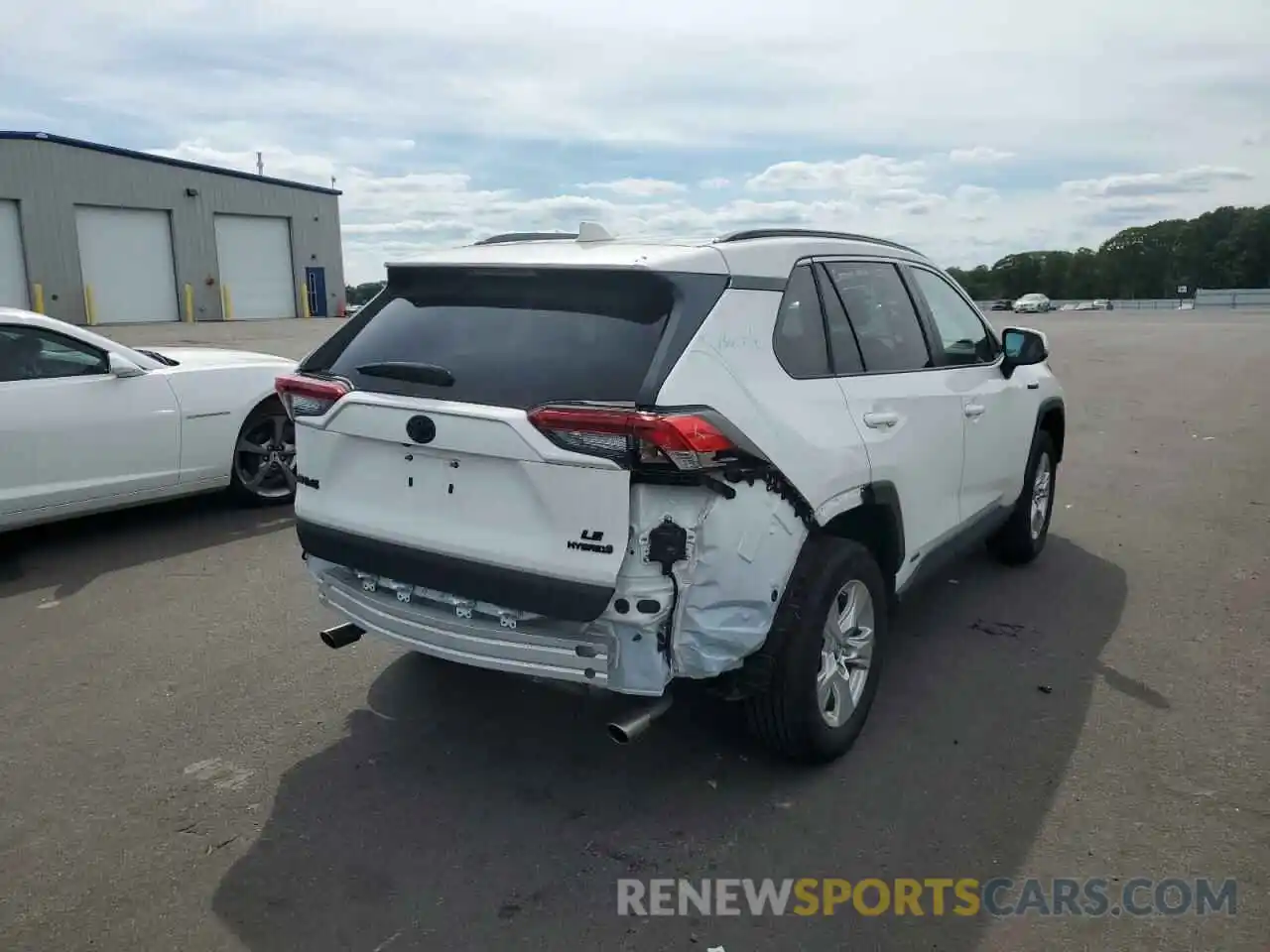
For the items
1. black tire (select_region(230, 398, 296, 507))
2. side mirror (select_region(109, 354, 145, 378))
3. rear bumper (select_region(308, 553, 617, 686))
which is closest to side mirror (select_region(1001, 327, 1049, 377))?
rear bumper (select_region(308, 553, 617, 686))

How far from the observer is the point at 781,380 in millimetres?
3375

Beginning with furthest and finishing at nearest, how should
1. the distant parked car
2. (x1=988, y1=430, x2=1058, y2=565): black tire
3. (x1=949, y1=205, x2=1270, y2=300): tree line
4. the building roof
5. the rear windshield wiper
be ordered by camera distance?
(x1=949, y1=205, x2=1270, y2=300): tree line → the distant parked car → the building roof → (x1=988, y1=430, x2=1058, y2=565): black tire → the rear windshield wiper

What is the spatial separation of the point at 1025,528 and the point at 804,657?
3.06 m

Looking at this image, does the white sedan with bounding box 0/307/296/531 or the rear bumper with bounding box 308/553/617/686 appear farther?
the white sedan with bounding box 0/307/296/531

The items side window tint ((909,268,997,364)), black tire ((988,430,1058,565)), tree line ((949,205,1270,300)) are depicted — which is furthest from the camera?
tree line ((949,205,1270,300))

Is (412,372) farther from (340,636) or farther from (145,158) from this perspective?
(145,158)

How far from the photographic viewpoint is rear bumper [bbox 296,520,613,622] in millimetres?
2977

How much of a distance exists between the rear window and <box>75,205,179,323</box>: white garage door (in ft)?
98.3

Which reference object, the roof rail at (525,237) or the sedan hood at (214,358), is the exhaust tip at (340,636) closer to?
the roof rail at (525,237)

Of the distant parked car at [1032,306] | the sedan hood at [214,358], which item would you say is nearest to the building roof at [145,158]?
the sedan hood at [214,358]

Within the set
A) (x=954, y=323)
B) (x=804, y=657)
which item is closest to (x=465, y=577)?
(x=804, y=657)

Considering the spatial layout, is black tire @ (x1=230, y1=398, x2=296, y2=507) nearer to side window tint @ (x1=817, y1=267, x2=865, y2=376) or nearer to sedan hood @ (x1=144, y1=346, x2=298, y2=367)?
sedan hood @ (x1=144, y1=346, x2=298, y2=367)

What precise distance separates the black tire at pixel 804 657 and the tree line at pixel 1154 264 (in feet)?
310

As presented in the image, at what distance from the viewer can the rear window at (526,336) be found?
10.1 ft
